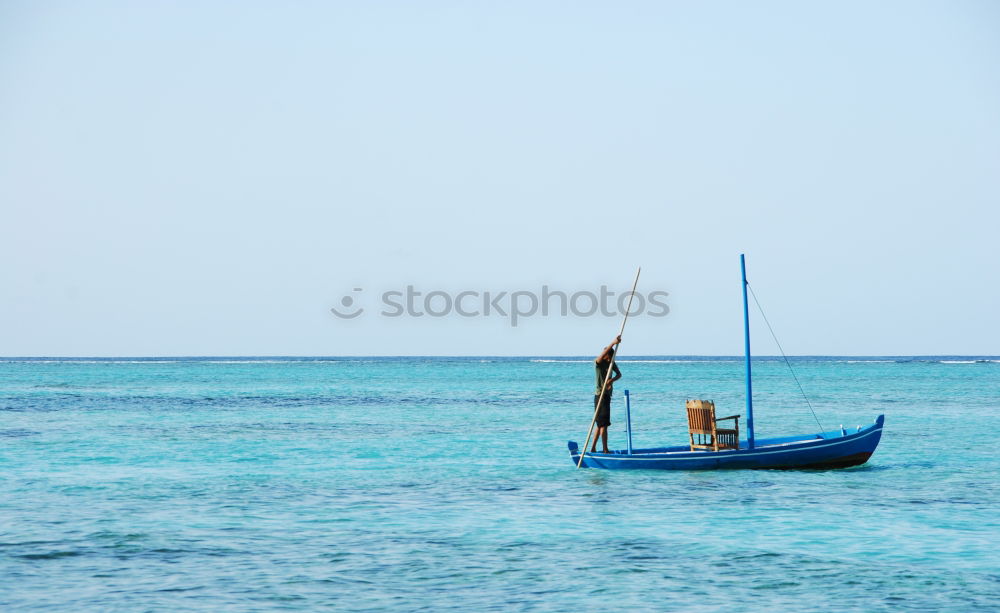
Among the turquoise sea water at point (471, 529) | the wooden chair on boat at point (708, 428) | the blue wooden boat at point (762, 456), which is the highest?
the wooden chair on boat at point (708, 428)

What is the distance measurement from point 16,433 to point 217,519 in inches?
927

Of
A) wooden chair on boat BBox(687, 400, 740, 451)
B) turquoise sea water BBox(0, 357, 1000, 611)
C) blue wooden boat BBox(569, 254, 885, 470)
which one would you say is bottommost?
turquoise sea water BBox(0, 357, 1000, 611)

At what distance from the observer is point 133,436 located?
3647 centimetres

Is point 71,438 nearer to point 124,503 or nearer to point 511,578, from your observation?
point 124,503

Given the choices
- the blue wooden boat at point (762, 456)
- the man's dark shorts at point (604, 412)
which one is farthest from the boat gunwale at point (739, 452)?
the man's dark shorts at point (604, 412)

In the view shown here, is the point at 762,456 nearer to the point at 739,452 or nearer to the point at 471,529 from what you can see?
the point at 739,452

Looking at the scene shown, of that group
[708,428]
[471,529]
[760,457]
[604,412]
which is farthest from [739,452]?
[471,529]

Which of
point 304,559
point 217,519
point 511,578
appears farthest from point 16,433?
point 511,578

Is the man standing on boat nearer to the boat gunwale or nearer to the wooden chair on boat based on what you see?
the boat gunwale

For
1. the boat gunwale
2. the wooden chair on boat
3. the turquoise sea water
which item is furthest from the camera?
the wooden chair on boat

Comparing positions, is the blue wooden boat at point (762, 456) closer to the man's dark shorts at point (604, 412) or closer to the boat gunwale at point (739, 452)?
the boat gunwale at point (739, 452)

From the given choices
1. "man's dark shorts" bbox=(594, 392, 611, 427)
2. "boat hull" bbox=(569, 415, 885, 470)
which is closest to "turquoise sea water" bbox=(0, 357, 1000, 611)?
"boat hull" bbox=(569, 415, 885, 470)

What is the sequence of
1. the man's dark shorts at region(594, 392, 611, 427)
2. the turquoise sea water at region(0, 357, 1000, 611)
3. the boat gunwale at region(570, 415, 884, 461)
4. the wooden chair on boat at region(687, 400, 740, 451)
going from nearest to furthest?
the turquoise sea water at region(0, 357, 1000, 611) < the boat gunwale at region(570, 415, 884, 461) < the wooden chair on boat at region(687, 400, 740, 451) < the man's dark shorts at region(594, 392, 611, 427)

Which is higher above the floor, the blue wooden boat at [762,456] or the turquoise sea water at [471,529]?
the blue wooden boat at [762,456]
